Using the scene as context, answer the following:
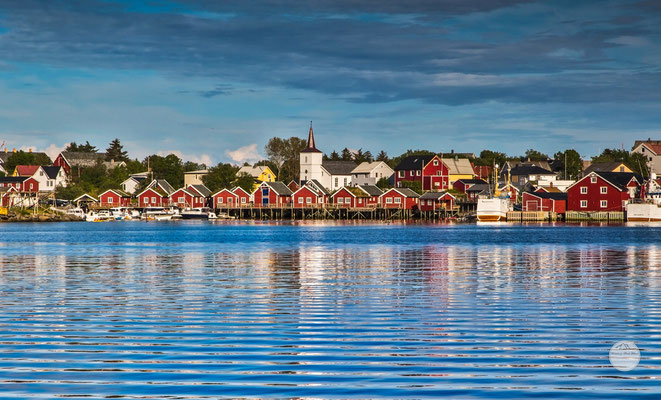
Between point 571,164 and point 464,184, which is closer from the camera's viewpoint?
point 464,184

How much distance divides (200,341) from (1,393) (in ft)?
15.3

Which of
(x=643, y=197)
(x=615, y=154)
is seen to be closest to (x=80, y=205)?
(x=643, y=197)

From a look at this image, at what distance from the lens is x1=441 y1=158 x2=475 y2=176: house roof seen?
16000 cm

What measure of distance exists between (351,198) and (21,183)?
61437 mm

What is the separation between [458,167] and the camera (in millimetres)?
162375

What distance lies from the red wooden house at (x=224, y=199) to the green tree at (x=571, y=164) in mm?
64261

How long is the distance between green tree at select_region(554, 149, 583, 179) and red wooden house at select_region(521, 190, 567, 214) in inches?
1456

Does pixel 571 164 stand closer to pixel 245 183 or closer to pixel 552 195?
pixel 552 195

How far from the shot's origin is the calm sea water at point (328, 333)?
12148 mm

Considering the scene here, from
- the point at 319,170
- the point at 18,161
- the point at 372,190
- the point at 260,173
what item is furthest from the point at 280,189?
the point at 18,161

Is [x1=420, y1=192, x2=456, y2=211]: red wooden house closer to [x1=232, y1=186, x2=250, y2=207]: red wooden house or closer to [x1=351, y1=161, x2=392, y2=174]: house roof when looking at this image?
[x1=351, y1=161, x2=392, y2=174]: house roof

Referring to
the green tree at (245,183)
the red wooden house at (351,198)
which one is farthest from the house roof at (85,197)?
the red wooden house at (351,198)

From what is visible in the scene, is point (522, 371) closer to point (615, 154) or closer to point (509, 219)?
point (509, 219)

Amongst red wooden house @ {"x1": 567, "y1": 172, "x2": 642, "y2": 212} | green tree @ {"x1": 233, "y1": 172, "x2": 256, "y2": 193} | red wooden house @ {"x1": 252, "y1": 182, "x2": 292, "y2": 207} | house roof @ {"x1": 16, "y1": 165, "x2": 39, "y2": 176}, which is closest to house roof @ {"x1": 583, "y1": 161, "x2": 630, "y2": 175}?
red wooden house @ {"x1": 567, "y1": 172, "x2": 642, "y2": 212}
